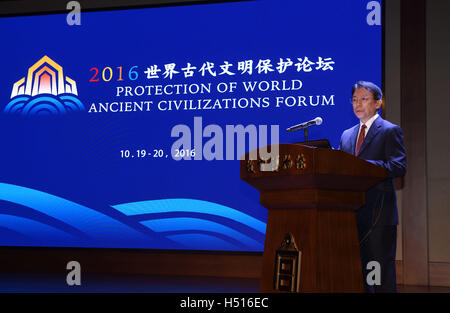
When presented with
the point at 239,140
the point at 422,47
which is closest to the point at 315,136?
the point at 239,140

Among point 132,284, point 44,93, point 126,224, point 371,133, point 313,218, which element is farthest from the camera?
point 44,93

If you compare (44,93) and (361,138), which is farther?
(44,93)

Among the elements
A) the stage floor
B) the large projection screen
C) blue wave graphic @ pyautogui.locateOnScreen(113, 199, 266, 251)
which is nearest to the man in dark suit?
the stage floor

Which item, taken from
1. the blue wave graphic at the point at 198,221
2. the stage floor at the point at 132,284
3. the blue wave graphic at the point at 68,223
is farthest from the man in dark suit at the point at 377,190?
the blue wave graphic at the point at 68,223

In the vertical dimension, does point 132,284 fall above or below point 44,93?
below

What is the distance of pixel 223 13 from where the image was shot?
167 inches

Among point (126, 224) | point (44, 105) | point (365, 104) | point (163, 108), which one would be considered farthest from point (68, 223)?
point (365, 104)

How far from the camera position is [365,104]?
2.28 metres

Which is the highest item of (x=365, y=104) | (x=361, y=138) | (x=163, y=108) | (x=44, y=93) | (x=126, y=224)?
(x=44, y=93)

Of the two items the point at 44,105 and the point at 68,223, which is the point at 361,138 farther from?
the point at 44,105

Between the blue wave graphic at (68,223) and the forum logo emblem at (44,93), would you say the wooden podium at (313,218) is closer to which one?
the blue wave graphic at (68,223)

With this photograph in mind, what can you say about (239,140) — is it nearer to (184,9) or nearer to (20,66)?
(184,9)

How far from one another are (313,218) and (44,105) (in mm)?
3483
